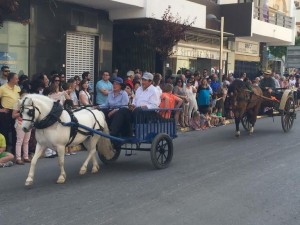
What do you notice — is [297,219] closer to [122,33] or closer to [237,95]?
[237,95]

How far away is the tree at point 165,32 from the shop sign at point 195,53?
370 cm

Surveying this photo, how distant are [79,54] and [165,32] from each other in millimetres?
3390

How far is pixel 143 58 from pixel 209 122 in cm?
592

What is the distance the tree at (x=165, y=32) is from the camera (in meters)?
16.7

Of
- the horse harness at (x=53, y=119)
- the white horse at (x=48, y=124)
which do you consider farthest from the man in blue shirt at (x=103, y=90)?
the horse harness at (x=53, y=119)

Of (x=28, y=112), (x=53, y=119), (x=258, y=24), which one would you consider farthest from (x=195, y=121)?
(x=258, y=24)

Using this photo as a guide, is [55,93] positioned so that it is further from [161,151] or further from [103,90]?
[161,151]

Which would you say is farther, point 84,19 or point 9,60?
point 84,19

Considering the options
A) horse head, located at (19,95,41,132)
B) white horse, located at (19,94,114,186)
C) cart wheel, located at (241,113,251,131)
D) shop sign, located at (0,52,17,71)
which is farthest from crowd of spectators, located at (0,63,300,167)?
shop sign, located at (0,52,17,71)

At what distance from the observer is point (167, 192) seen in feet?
22.4

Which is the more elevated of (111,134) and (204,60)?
(204,60)

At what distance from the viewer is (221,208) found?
6051mm

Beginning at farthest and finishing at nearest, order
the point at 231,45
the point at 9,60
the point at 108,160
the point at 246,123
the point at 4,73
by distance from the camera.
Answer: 1. the point at 231,45
2. the point at 246,123
3. the point at 9,60
4. the point at 4,73
5. the point at 108,160

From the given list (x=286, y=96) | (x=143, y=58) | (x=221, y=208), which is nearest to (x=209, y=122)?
(x=286, y=96)
